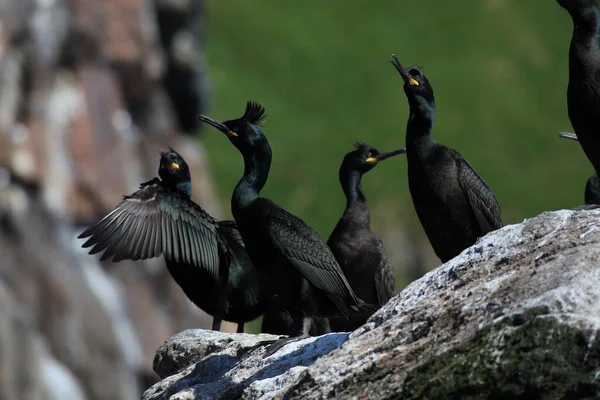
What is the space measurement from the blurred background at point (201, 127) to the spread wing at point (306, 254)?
61.3 ft

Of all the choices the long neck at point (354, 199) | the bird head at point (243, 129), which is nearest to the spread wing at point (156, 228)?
the bird head at point (243, 129)

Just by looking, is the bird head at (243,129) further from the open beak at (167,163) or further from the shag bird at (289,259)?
the open beak at (167,163)

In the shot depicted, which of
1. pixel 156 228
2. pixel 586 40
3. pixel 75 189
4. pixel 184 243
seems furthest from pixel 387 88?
pixel 586 40

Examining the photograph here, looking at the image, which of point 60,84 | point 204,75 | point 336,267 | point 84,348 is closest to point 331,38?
point 204,75

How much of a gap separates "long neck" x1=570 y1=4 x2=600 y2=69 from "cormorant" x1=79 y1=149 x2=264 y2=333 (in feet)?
10.9

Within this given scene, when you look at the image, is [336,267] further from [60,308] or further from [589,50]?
[60,308]

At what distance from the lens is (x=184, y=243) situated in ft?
33.2

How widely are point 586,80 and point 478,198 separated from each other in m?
1.51

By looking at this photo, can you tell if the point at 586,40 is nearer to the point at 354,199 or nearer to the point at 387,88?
the point at 354,199

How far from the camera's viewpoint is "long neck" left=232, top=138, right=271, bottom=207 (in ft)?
30.8

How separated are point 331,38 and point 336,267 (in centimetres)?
4545

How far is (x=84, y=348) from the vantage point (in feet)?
103

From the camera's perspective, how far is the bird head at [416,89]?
32.4ft

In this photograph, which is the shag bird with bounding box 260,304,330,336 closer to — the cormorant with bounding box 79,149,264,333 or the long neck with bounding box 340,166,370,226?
the cormorant with bounding box 79,149,264,333
